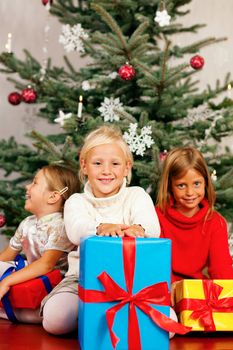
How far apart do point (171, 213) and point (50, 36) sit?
1974mm

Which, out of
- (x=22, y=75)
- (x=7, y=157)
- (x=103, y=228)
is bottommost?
(x=103, y=228)

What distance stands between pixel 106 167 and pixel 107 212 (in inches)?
5.9

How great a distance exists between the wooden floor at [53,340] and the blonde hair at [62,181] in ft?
1.65

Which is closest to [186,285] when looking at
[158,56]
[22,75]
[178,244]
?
[178,244]

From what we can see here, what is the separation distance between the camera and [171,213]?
2236 millimetres

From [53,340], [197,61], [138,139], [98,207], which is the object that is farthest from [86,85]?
[53,340]

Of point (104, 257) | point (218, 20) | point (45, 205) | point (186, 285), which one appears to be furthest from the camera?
point (218, 20)

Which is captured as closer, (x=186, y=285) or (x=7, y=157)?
(x=186, y=285)

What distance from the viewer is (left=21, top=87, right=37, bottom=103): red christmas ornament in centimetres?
274

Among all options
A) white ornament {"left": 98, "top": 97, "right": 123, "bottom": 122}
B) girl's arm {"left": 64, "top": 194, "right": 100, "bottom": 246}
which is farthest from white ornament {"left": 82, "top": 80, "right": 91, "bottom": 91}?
girl's arm {"left": 64, "top": 194, "right": 100, "bottom": 246}

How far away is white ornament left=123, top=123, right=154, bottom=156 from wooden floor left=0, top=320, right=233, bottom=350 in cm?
89

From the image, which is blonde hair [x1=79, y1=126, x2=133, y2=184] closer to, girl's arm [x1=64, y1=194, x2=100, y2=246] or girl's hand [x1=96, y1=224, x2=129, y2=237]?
girl's arm [x1=64, y1=194, x2=100, y2=246]

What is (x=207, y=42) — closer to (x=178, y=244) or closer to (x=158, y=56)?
(x=158, y=56)

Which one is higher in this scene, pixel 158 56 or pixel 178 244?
pixel 158 56
